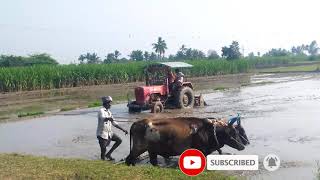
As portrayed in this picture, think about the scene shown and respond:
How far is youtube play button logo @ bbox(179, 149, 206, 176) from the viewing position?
5.70 meters

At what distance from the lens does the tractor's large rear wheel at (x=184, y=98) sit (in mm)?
21406

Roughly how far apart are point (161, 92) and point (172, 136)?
11.6 metres

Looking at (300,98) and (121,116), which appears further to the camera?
(300,98)

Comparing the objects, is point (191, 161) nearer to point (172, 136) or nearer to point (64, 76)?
point (172, 136)

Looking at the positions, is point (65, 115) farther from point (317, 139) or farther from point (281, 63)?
point (281, 63)

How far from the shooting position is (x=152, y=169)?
326 inches

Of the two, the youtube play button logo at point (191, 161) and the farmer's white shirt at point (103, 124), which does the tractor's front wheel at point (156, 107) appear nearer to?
the farmer's white shirt at point (103, 124)

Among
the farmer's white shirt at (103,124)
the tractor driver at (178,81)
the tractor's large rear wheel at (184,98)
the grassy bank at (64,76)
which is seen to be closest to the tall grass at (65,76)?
the grassy bank at (64,76)

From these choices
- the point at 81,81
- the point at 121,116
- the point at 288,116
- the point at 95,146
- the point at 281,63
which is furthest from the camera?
the point at 281,63

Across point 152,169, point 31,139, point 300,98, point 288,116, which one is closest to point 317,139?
point 288,116

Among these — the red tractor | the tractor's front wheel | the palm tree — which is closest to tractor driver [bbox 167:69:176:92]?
the red tractor

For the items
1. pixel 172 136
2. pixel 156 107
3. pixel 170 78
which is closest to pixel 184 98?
pixel 170 78

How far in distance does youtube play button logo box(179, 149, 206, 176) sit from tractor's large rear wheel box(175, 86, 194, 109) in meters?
15.4

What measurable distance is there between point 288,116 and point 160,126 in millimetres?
10934
